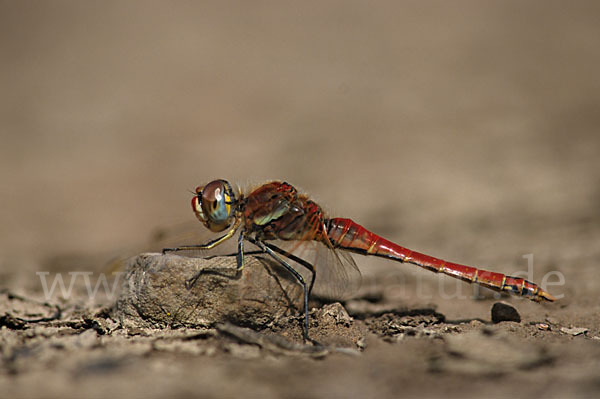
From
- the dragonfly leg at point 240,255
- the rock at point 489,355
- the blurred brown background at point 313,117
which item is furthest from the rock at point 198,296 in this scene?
the rock at point 489,355

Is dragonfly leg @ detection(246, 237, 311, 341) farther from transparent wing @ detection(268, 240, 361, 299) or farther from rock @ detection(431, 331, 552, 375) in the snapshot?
rock @ detection(431, 331, 552, 375)

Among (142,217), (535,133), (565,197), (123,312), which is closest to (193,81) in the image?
(142,217)

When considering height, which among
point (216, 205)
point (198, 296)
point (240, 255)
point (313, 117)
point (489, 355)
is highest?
point (313, 117)

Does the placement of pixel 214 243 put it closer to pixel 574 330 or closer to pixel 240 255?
pixel 240 255

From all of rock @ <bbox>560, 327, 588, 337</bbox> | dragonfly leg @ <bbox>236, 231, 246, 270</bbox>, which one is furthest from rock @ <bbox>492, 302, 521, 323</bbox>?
dragonfly leg @ <bbox>236, 231, 246, 270</bbox>

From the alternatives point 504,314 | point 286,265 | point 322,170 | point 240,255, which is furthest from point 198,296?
point 322,170

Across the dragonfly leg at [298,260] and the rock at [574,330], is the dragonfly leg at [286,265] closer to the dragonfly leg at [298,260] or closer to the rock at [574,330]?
the dragonfly leg at [298,260]
